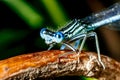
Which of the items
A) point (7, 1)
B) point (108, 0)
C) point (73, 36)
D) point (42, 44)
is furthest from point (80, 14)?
point (73, 36)

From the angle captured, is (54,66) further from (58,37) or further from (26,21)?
(26,21)

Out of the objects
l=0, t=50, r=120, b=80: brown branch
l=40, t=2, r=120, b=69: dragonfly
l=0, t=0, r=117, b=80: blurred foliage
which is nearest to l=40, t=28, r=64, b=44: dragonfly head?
l=40, t=2, r=120, b=69: dragonfly

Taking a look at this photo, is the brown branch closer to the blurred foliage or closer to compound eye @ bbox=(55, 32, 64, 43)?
compound eye @ bbox=(55, 32, 64, 43)

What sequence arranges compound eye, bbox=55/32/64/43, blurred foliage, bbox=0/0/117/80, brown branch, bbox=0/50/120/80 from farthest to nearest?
blurred foliage, bbox=0/0/117/80
compound eye, bbox=55/32/64/43
brown branch, bbox=0/50/120/80

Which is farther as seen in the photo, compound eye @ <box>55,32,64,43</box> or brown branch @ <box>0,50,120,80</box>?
compound eye @ <box>55,32,64,43</box>

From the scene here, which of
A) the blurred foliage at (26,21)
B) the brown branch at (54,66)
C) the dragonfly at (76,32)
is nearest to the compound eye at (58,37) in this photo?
the dragonfly at (76,32)

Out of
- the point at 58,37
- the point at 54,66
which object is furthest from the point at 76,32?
the point at 54,66

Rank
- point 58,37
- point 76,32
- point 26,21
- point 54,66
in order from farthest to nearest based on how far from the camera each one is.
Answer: point 26,21
point 76,32
point 58,37
point 54,66
